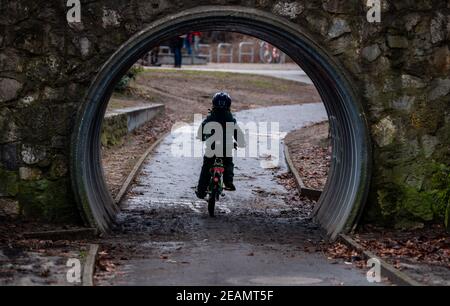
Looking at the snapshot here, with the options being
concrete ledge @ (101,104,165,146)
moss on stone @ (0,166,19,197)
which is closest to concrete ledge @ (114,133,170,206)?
concrete ledge @ (101,104,165,146)

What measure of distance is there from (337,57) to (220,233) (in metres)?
2.89

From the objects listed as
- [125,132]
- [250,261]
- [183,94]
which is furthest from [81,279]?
[183,94]

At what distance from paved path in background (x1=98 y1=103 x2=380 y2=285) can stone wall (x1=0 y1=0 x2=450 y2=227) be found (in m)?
1.30

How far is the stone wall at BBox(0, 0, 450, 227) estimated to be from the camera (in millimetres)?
12703

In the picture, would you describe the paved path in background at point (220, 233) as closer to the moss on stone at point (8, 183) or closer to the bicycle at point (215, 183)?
the bicycle at point (215, 183)

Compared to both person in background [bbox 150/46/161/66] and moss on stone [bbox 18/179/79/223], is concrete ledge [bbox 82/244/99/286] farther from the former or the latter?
person in background [bbox 150/46/161/66]

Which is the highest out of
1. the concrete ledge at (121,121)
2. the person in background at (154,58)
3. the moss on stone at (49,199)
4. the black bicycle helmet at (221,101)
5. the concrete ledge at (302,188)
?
the person in background at (154,58)

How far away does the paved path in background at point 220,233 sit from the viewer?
10.5 metres

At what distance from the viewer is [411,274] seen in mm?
10125

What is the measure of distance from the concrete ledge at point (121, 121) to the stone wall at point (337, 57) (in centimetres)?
761

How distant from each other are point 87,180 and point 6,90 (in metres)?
1.52

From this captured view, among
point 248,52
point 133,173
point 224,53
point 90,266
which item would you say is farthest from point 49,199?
point 248,52

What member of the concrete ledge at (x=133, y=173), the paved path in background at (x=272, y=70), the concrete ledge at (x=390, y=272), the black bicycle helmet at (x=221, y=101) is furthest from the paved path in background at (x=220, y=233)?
the paved path in background at (x=272, y=70)

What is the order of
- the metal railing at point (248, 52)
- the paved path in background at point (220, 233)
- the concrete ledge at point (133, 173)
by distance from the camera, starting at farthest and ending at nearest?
the metal railing at point (248, 52) → the concrete ledge at point (133, 173) → the paved path in background at point (220, 233)
